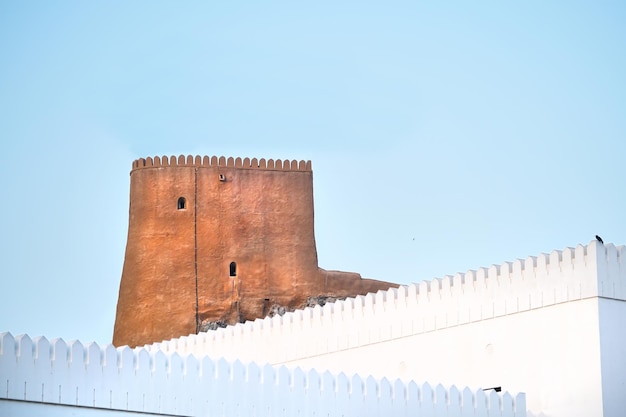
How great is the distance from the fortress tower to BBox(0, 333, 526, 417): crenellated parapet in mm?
16320

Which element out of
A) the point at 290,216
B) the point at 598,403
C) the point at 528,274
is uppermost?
the point at 290,216

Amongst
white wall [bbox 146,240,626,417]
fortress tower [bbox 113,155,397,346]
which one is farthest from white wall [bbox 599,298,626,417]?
fortress tower [bbox 113,155,397,346]

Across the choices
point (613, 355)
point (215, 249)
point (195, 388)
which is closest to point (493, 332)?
point (613, 355)

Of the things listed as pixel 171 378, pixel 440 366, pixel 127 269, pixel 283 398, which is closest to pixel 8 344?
pixel 171 378

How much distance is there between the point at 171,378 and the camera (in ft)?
73.3

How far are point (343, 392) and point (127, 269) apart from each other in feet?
61.5

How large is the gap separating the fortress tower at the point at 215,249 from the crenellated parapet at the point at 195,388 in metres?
16.3

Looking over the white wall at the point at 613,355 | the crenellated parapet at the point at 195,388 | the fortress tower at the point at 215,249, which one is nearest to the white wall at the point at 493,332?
the white wall at the point at 613,355

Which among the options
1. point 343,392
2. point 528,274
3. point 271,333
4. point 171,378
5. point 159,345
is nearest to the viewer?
point 171,378

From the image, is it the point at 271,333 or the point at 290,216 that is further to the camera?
the point at 290,216

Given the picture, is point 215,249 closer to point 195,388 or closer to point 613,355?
point 613,355

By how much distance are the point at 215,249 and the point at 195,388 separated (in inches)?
738

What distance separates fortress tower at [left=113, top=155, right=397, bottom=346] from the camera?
40.8 meters

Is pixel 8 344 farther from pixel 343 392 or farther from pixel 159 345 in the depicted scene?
pixel 159 345
